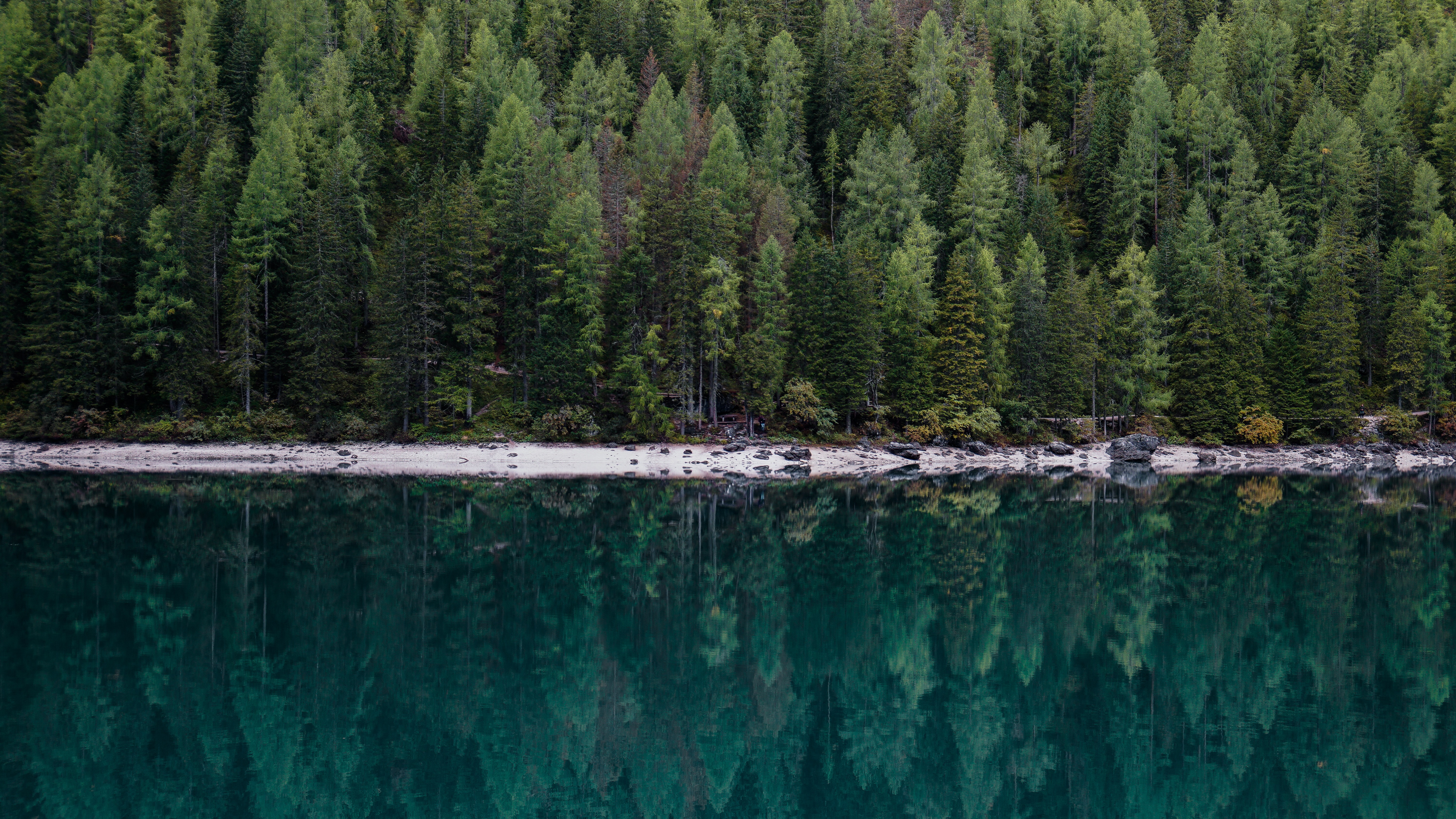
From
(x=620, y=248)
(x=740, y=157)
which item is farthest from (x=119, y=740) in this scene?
(x=740, y=157)

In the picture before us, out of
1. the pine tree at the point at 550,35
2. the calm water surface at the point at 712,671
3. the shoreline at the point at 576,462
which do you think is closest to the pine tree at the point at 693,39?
the pine tree at the point at 550,35

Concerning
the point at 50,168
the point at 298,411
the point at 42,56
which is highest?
the point at 42,56

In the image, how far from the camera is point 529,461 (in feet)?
190

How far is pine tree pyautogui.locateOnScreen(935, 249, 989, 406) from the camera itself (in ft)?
219

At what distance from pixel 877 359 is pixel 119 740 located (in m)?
55.3

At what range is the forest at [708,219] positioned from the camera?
6259cm

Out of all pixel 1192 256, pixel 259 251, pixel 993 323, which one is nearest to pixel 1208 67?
pixel 1192 256

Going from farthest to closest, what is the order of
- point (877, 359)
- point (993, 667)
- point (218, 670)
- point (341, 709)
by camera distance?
point (877, 359) < point (993, 667) < point (218, 670) < point (341, 709)

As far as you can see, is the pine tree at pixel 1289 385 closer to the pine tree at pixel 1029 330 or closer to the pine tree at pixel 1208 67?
the pine tree at pixel 1029 330

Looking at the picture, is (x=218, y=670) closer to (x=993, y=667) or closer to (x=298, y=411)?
(x=993, y=667)

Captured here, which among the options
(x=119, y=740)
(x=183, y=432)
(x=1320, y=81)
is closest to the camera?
(x=119, y=740)

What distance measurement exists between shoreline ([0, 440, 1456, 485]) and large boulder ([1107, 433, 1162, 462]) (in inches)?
22.9

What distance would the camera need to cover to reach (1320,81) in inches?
4026

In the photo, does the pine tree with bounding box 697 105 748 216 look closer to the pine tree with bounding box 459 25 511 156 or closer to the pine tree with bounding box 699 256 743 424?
the pine tree with bounding box 699 256 743 424
